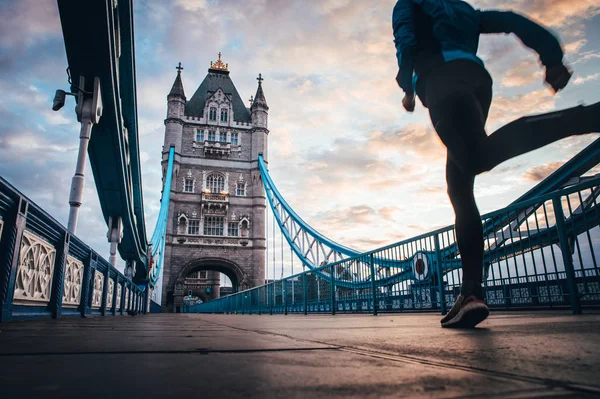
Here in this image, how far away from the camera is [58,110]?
740 cm

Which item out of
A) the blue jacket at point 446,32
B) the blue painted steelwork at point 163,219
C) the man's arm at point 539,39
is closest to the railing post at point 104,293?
the blue jacket at point 446,32

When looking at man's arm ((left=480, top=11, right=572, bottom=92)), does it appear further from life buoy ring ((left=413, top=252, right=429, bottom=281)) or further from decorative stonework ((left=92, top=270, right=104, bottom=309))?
decorative stonework ((left=92, top=270, right=104, bottom=309))

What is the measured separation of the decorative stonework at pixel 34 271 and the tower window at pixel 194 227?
26.3 meters

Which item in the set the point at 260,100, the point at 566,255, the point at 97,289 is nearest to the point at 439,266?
the point at 566,255

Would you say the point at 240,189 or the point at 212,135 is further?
the point at 212,135

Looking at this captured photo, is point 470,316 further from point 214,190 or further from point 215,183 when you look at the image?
point 215,183

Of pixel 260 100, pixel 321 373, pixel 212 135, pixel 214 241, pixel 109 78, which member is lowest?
pixel 321 373

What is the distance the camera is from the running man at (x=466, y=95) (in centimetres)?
148

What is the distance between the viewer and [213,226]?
98.5ft

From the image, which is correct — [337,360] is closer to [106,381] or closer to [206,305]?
[106,381]

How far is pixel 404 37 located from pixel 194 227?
29.3 meters

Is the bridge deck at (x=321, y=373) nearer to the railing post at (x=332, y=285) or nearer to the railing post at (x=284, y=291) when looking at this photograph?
the railing post at (x=332, y=285)

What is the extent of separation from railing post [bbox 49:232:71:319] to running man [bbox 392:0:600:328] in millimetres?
3470

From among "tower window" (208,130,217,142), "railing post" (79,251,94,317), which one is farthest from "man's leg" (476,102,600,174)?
"tower window" (208,130,217,142)
